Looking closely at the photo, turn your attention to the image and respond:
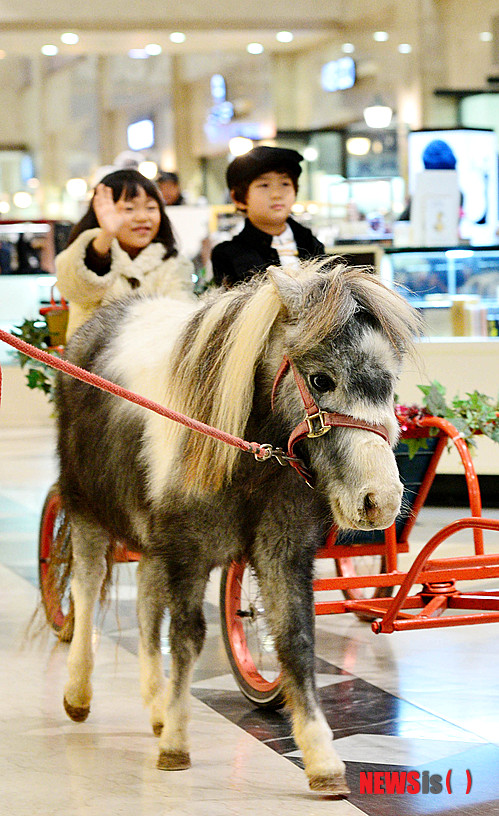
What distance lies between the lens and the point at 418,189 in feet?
25.6

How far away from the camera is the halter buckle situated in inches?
96.3

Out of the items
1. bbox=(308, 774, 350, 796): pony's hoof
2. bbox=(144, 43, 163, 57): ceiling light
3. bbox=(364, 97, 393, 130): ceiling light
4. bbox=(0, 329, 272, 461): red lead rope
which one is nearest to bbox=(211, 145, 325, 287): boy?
bbox=(0, 329, 272, 461): red lead rope

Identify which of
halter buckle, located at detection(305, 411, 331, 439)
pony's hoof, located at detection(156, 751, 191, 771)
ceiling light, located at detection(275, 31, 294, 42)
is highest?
ceiling light, located at detection(275, 31, 294, 42)

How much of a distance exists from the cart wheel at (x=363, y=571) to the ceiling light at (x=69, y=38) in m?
11.5

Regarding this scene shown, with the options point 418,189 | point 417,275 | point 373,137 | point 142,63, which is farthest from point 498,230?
point 142,63

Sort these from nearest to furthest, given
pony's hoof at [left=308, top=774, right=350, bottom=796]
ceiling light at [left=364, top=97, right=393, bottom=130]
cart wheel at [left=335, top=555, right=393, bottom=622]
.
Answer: pony's hoof at [left=308, top=774, right=350, bottom=796], cart wheel at [left=335, top=555, right=393, bottom=622], ceiling light at [left=364, top=97, right=393, bottom=130]

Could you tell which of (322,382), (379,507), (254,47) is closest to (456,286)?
(322,382)

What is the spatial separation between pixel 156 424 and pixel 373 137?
1586 cm

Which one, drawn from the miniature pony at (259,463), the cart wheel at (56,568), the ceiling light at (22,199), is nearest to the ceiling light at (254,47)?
the ceiling light at (22,199)

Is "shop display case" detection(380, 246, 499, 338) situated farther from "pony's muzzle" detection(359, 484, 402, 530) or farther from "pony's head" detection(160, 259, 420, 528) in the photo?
"pony's muzzle" detection(359, 484, 402, 530)

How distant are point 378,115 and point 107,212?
1465 centimetres

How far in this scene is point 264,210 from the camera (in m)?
3.97

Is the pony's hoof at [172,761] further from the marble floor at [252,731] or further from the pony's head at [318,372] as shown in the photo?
the pony's head at [318,372]

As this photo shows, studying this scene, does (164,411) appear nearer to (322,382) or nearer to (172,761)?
(322,382)
